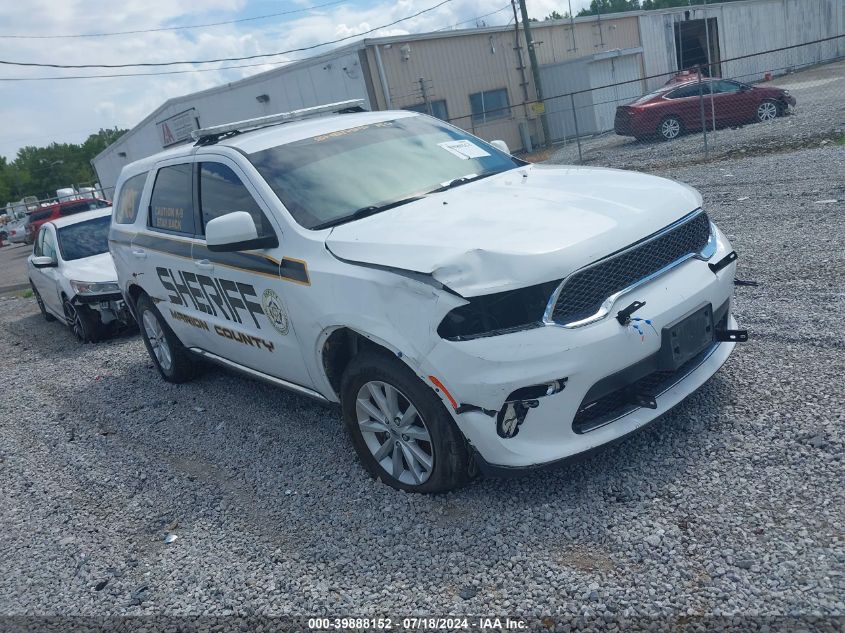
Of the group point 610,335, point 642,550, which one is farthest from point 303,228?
point 642,550

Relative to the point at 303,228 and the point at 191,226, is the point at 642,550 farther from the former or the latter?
the point at 191,226

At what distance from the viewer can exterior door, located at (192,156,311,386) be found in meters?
4.27

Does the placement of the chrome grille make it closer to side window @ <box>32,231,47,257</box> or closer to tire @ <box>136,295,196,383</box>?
tire @ <box>136,295,196,383</box>

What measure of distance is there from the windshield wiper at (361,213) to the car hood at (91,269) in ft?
19.4

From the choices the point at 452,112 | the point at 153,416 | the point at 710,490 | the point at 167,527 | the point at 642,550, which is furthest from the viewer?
the point at 452,112

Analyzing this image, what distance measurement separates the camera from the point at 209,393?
247 inches

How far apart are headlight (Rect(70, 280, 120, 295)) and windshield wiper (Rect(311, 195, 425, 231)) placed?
576 cm

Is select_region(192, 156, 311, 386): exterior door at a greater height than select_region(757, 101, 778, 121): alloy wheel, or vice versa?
select_region(192, 156, 311, 386): exterior door

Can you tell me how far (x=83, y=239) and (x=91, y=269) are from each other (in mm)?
872

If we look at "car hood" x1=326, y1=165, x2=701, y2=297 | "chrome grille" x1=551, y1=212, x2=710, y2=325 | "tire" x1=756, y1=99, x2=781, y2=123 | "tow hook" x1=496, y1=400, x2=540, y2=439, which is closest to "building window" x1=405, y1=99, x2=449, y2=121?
"tire" x1=756, y1=99, x2=781, y2=123

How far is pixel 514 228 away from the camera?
3512 millimetres

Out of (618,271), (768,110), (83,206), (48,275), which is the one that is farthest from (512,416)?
(83,206)

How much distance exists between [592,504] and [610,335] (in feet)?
2.70

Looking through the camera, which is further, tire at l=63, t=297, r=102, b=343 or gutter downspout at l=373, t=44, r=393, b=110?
gutter downspout at l=373, t=44, r=393, b=110
